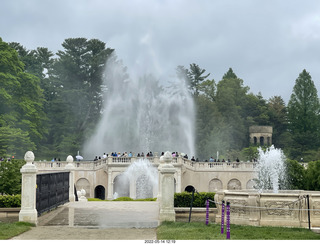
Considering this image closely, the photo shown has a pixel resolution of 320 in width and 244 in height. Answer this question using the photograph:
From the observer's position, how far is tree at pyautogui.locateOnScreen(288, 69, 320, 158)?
8154 centimetres

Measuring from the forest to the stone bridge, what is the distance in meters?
20.8

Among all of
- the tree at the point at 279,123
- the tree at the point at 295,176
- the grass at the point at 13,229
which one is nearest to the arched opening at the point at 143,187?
the tree at the point at 295,176

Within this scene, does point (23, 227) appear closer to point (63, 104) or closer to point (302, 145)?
point (63, 104)

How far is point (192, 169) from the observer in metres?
50.8

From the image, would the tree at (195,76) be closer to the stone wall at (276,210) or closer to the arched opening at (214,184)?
the arched opening at (214,184)

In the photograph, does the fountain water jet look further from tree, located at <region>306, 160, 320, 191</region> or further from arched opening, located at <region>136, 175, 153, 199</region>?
tree, located at <region>306, 160, 320, 191</region>

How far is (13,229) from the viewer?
15.3 meters

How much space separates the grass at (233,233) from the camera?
531 inches

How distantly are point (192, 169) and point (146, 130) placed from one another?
19687mm

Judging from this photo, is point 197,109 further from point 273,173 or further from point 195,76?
point 273,173

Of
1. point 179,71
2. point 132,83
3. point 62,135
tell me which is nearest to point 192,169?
point 132,83

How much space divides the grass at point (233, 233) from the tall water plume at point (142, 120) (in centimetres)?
5227

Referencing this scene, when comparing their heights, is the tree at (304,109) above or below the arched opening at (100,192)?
above

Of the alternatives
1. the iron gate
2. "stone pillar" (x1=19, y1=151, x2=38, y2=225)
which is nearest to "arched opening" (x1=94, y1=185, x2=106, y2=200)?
the iron gate
